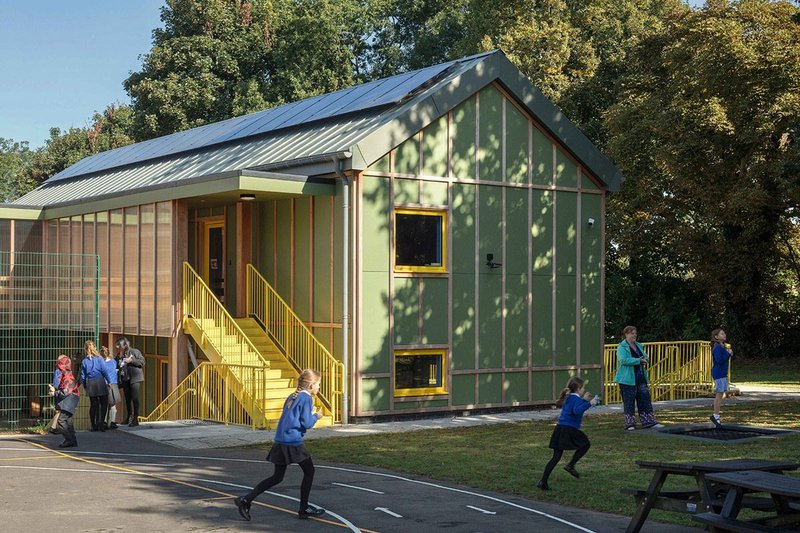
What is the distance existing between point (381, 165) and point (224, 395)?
5.51m

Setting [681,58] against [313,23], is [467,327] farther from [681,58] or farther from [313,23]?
[313,23]

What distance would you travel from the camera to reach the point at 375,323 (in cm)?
2109

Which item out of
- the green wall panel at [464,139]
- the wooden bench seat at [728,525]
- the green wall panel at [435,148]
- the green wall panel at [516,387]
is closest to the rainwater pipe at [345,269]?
the green wall panel at [435,148]

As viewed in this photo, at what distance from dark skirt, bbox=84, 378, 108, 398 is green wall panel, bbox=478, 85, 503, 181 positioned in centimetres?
889

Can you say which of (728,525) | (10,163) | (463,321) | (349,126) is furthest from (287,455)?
(10,163)

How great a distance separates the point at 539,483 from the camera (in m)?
13.1

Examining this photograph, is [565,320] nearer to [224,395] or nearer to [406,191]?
[406,191]

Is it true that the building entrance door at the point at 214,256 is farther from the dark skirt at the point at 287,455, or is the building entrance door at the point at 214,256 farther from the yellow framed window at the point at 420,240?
the dark skirt at the point at 287,455

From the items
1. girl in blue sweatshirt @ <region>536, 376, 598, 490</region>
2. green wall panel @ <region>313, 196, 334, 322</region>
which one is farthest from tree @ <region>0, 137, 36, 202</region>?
girl in blue sweatshirt @ <region>536, 376, 598, 490</region>

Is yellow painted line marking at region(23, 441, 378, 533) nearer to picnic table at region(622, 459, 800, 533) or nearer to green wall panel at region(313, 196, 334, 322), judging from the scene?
picnic table at region(622, 459, 800, 533)

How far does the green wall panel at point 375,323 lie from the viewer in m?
20.9

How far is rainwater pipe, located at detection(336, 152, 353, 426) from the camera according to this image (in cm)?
2050

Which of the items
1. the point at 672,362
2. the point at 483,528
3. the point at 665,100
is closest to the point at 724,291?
the point at 665,100

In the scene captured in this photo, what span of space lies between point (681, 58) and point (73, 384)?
23.8 m
